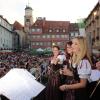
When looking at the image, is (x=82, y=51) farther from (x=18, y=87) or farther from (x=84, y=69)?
(x=18, y=87)

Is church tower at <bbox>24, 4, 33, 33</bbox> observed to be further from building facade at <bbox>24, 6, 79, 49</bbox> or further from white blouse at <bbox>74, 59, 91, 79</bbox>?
white blouse at <bbox>74, 59, 91, 79</bbox>

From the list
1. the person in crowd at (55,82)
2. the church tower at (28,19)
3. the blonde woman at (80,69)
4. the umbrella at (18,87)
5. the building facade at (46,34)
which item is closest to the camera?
the blonde woman at (80,69)

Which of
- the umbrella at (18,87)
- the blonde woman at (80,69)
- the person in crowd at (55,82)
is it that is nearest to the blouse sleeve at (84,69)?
the blonde woman at (80,69)

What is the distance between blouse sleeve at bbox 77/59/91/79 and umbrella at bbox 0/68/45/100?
91.1 inches

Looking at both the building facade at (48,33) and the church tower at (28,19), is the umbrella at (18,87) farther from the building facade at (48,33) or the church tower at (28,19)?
the church tower at (28,19)

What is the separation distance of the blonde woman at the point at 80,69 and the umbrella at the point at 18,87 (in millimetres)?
2180

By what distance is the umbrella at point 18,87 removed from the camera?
22.8ft

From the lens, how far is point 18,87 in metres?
7.11

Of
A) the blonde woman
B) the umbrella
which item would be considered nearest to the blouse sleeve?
the blonde woman

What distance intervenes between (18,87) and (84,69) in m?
2.51

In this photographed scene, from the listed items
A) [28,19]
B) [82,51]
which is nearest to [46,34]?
[28,19]

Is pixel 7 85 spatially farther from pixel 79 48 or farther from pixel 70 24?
pixel 70 24

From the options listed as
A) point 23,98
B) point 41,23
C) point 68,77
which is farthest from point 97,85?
point 41,23

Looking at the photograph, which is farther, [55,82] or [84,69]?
[55,82]
